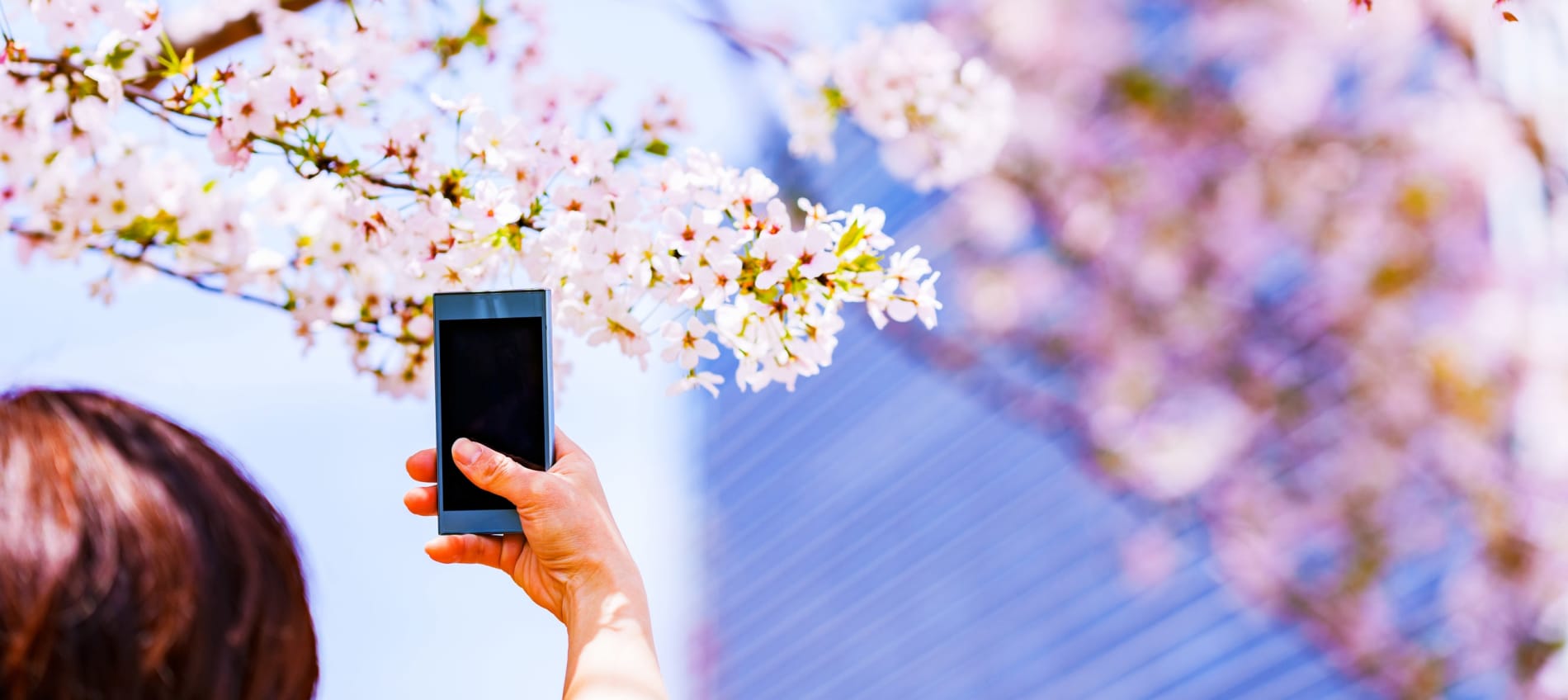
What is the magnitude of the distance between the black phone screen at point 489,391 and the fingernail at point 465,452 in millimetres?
35

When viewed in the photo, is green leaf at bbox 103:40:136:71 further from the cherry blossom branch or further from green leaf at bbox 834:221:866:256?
green leaf at bbox 834:221:866:256

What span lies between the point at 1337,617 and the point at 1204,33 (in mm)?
1596

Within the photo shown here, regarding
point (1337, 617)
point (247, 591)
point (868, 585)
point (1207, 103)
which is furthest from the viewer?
point (868, 585)

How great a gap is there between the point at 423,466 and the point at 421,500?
3cm

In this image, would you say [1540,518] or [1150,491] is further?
[1150,491]

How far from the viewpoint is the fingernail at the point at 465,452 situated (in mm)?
817

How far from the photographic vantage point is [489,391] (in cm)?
87

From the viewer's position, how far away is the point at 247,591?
486mm

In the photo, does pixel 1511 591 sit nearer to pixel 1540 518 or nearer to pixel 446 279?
pixel 1540 518

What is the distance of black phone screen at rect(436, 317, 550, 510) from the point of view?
859 mm

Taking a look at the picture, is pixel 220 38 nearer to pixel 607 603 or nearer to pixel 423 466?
Result: pixel 423 466

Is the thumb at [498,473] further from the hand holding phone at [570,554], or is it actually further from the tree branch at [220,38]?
the tree branch at [220,38]

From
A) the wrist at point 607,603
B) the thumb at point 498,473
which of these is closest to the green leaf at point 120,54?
the thumb at point 498,473

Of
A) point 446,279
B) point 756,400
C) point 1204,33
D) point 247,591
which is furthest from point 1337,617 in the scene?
point 756,400
